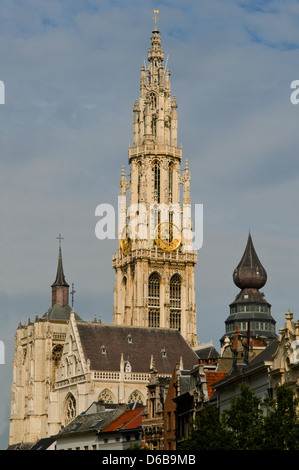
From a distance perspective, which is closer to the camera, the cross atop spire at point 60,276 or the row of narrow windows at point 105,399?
the row of narrow windows at point 105,399

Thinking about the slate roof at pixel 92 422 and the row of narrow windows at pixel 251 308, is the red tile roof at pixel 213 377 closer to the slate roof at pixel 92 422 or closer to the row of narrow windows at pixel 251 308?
the slate roof at pixel 92 422

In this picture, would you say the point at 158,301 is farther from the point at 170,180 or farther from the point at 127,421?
the point at 127,421

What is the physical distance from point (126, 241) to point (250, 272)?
1167 inches

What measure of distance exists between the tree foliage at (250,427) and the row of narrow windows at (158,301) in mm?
93015

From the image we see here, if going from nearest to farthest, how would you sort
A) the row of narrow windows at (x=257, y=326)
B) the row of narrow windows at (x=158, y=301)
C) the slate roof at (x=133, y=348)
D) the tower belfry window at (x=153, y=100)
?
the slate roof at (x=133, y=348) < the row of narrow windows at (x=158, y=301) < the tower belfry window at (x=153, y=100) < the row of narrow windows at (x=257, y=326)

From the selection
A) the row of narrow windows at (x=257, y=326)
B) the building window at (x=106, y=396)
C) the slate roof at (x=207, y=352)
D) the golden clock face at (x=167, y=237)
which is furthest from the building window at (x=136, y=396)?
the row of narrow windows at (x=257, y=326)

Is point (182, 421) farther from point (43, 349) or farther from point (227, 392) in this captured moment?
point (43, 349)

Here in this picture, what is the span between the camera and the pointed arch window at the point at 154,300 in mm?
157000

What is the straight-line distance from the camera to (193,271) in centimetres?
16150

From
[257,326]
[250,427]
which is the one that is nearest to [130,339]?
[257,326]

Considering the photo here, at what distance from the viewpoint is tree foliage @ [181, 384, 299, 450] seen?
5472 cm

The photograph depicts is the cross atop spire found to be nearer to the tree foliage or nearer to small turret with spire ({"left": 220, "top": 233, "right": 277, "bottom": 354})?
small turret with spire ({"left": 220, "top": 233, "right": 277, "bottom": 354})

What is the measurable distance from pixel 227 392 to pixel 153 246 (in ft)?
294
